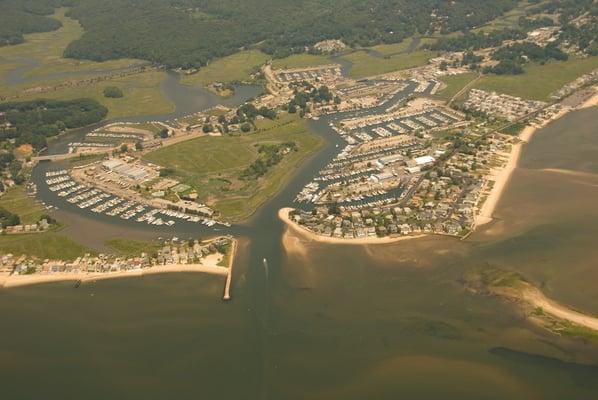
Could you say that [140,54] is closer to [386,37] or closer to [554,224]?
[386,37]

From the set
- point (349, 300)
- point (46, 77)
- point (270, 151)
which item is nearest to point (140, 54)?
point (46, 77)

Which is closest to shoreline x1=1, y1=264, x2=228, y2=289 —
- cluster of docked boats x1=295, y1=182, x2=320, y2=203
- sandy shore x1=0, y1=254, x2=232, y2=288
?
sandy shore x1=0, y1=254, x2=232, y2=288

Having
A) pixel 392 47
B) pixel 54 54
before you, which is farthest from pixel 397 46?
pixel 54 54

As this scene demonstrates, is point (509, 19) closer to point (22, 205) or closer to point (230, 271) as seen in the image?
point (230, 271)

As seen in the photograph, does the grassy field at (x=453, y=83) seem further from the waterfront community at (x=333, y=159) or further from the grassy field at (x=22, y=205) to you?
the grassy field at (x=22, y=205)

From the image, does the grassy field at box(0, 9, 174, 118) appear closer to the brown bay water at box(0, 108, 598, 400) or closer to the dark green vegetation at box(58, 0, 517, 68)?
the dark green vegetation at box(58, 0, 517, 68)

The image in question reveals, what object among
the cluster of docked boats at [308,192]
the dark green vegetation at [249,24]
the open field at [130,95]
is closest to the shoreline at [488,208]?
the cluster of docked boats at [308,192]

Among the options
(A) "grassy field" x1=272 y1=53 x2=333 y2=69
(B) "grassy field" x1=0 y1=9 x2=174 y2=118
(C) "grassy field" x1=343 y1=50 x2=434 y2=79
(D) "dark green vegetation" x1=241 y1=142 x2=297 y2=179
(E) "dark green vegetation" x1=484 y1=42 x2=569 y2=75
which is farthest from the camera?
(A) "grassy field" x1=272 y1=53 x2=333 y2=69
